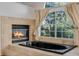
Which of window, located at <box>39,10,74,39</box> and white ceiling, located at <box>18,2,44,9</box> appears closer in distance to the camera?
white ceiling, located at <box>18,2,44,9</box>

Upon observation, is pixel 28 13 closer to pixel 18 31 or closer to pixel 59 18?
pixel 18 31

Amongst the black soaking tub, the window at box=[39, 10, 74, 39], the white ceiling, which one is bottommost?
the black soaking tub

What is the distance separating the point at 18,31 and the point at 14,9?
0.41 m

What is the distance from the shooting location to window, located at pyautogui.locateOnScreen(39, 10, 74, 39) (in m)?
2.27

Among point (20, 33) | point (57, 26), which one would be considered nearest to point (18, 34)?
point (20, 33)

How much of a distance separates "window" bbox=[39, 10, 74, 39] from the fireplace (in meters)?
0.28

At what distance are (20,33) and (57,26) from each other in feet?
2.36

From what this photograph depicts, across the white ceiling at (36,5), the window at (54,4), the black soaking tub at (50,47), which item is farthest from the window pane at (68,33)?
the white ceiling at (36,5)

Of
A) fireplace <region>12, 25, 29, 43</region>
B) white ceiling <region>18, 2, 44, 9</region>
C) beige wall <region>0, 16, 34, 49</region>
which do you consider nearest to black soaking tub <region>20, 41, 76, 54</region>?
fireplace <region>12, 25, 29, 43</region>

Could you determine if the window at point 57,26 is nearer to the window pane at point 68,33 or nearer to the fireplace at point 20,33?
the window pane at point 68,33

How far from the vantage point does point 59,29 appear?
2.33 meters

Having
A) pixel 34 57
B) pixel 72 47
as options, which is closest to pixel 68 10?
pixel 72 47

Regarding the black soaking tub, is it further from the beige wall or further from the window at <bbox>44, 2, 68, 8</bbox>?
the window at <bbox>44, 2, 68, 8</bbox>

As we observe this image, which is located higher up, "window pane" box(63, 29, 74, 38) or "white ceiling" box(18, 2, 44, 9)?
"white ceiling" box(18, 2, 44, 9)
